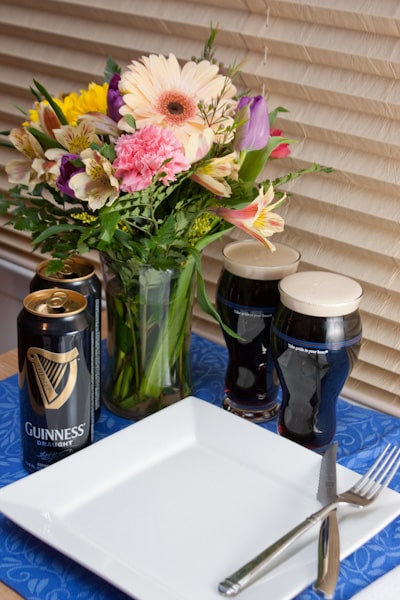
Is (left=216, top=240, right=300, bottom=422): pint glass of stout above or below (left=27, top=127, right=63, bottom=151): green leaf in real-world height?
below

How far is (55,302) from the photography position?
0.87m

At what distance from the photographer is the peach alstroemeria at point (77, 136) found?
873 mm

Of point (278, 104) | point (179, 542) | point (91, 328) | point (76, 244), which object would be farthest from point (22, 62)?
point (179, 542)

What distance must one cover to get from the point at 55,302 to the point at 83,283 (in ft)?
0.29

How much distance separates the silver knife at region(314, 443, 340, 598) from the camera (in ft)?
2.44

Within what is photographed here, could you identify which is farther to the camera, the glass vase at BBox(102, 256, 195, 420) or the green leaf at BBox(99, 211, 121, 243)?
the glass vase at BBox(102, 256, 195, 420)

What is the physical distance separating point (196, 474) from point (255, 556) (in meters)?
0.16

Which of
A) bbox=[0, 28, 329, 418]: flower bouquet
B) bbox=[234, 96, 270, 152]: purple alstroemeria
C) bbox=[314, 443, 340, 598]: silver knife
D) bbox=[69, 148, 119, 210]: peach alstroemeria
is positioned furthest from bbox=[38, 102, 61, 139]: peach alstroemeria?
bbox=[314, 443, 340, 598]: silver knife

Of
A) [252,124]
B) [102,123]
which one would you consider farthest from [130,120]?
[252,124]

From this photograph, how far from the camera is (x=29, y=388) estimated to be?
865mm

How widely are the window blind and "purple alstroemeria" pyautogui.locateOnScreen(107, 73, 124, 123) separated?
238 mm

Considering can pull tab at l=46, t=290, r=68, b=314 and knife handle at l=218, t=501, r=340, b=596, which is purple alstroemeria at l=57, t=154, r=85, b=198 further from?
knife handle at l=218, t=501, r=340, b=596

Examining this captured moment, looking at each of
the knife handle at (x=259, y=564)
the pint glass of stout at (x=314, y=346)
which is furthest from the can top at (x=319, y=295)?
the knife handle at (x=259, y=564)

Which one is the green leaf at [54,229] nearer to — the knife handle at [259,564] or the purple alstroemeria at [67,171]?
the purple alstroemeria at [67,171]
